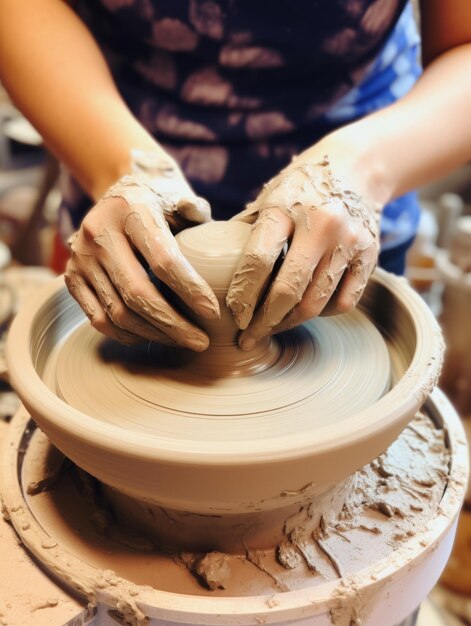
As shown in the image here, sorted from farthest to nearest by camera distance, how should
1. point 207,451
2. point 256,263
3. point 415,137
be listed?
point 415,137, point 256,263, point 207,451

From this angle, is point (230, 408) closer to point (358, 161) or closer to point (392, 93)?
point (358, 161)

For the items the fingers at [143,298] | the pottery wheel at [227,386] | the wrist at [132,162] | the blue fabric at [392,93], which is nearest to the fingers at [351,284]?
the pottery wheel at [227,386]

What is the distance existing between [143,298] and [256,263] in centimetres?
17

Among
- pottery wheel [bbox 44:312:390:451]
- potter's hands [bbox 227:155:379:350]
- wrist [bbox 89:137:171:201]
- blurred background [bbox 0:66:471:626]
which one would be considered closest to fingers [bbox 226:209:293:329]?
potter's hands [bbox 227:155:379:350]

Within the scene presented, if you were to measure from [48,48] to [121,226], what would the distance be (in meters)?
0.64

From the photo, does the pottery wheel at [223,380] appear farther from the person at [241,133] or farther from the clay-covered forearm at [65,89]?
the clay-covered forearm at [65,89]

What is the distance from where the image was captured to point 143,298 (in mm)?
939

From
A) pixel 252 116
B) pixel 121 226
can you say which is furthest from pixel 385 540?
pixel 252 116

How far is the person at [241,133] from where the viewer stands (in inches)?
37.9

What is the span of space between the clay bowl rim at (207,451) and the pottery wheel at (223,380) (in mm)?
79

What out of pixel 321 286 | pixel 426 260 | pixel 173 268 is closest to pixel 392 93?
pixel 321 286

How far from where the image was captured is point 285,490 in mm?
826

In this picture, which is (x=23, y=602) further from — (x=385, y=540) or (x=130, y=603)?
(x=385, y=540)

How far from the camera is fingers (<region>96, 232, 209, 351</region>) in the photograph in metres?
0.94
